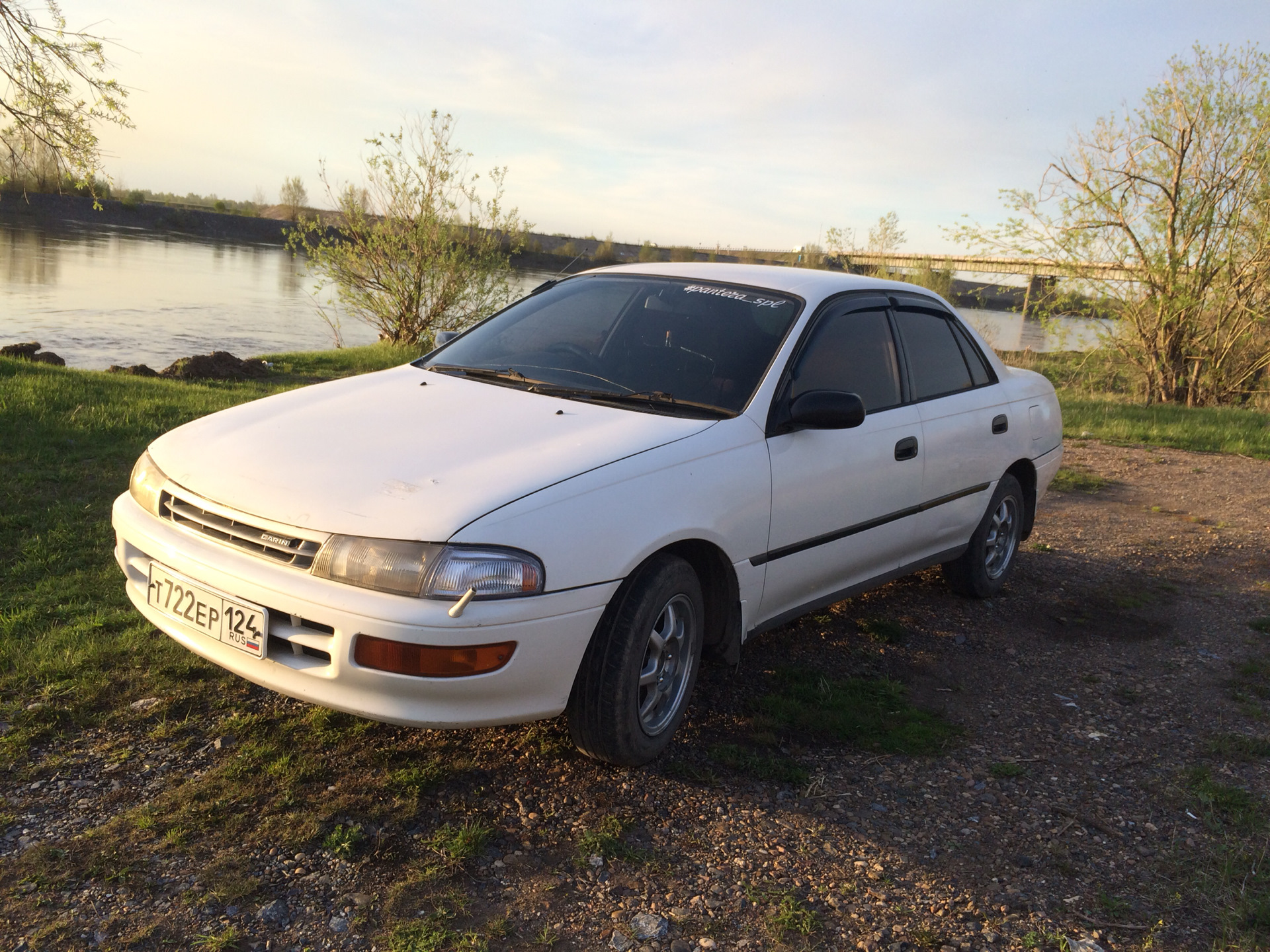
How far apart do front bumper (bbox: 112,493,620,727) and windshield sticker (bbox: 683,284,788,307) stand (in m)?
1.68

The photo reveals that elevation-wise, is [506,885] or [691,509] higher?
[691,509]

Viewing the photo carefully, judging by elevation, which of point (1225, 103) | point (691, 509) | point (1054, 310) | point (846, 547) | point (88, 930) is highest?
point (1225, 103)

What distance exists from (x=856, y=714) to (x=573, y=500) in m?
1.59

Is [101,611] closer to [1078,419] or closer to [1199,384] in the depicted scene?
[1078,419]

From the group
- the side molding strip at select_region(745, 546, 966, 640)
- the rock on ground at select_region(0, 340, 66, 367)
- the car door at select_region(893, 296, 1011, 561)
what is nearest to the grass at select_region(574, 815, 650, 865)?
the side molding strip at select_region(745, 546, 966, 640)

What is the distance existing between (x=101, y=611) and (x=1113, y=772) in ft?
13.1

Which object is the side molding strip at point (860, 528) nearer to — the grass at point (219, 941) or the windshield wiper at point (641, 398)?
the windshield wiper at point (641, 398)

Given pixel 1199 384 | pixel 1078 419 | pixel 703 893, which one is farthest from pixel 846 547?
pixel 1199 384

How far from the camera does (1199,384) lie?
17.8 metres

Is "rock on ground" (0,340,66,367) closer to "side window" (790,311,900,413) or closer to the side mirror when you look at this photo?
"side window" (790,311,900,413)

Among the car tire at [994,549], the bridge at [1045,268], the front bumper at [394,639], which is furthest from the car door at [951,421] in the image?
the bridge at [1045,268]

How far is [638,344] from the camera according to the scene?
3.78 m

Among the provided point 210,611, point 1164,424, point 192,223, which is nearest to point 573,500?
point 210,611

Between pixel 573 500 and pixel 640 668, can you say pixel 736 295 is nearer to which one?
pixel 573 500
